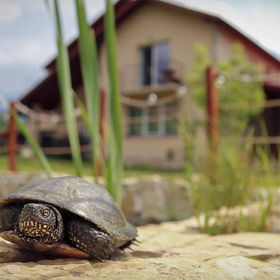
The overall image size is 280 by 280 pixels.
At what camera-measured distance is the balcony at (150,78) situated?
404 inches

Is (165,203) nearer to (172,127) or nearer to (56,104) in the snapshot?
(172,127)

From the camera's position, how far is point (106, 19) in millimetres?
1937

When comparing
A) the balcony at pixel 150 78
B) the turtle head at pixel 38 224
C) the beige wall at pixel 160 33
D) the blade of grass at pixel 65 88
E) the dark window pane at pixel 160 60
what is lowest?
the turtle head at pixel 38 224

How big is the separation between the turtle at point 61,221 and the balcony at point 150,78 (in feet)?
28.3

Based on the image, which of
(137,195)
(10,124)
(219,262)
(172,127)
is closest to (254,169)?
(137,195)

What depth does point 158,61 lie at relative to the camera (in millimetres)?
10953

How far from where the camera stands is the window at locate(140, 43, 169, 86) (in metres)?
10.8

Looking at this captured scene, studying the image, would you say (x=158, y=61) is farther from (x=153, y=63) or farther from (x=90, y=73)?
(x=90, y=73)

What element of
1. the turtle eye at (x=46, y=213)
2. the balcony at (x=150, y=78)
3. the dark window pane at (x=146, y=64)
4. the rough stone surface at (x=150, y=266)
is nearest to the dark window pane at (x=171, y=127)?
the balcony at (x=150, y=78)

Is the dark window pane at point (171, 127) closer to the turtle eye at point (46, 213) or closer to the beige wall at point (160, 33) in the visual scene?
the beige wall at point (160, 33)

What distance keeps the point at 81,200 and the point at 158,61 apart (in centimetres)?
977

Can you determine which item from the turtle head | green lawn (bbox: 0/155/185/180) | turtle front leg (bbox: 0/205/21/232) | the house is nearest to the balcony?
the house

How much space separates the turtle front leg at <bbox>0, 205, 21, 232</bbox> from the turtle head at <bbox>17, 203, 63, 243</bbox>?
3.6 inches

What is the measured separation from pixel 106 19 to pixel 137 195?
1.88m
